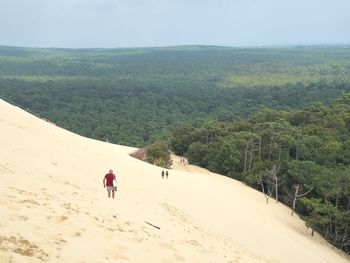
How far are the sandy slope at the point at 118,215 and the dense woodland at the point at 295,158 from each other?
63.5 inches

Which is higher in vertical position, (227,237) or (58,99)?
(227,237)

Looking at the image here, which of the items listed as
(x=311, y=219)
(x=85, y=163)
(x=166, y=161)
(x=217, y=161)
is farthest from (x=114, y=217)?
(x=217, y=161)

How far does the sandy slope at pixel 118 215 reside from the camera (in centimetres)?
846

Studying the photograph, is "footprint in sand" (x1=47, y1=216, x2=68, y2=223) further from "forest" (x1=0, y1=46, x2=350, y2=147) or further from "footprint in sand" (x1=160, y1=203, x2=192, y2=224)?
"forest" (x1=0, y1=46, x2=350, y2=147)

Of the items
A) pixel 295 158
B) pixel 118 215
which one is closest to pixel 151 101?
pixel 295 158

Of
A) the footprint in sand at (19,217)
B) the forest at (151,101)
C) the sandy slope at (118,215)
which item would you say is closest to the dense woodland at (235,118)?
the forest at (151,101)

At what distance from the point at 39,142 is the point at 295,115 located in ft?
130

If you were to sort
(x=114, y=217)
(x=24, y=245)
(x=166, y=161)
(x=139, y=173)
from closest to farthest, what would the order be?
(x=24, y=245), (x=114, y=217), (x=139, y=173), (x=166, y=161)

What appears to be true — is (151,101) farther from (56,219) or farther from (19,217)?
(19,217)

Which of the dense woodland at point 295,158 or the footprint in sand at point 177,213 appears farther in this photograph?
the dense woodland at point 295,158

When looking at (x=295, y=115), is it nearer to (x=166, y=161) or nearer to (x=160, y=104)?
(x=166, y=161)

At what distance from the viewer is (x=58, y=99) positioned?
102500 millimetres

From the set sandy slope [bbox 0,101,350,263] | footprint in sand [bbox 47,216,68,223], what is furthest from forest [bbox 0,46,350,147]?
footprint in sand [bbox 47,216,68,223]

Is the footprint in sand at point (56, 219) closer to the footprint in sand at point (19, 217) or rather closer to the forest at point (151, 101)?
the footprint in sand at point (19, 217)
